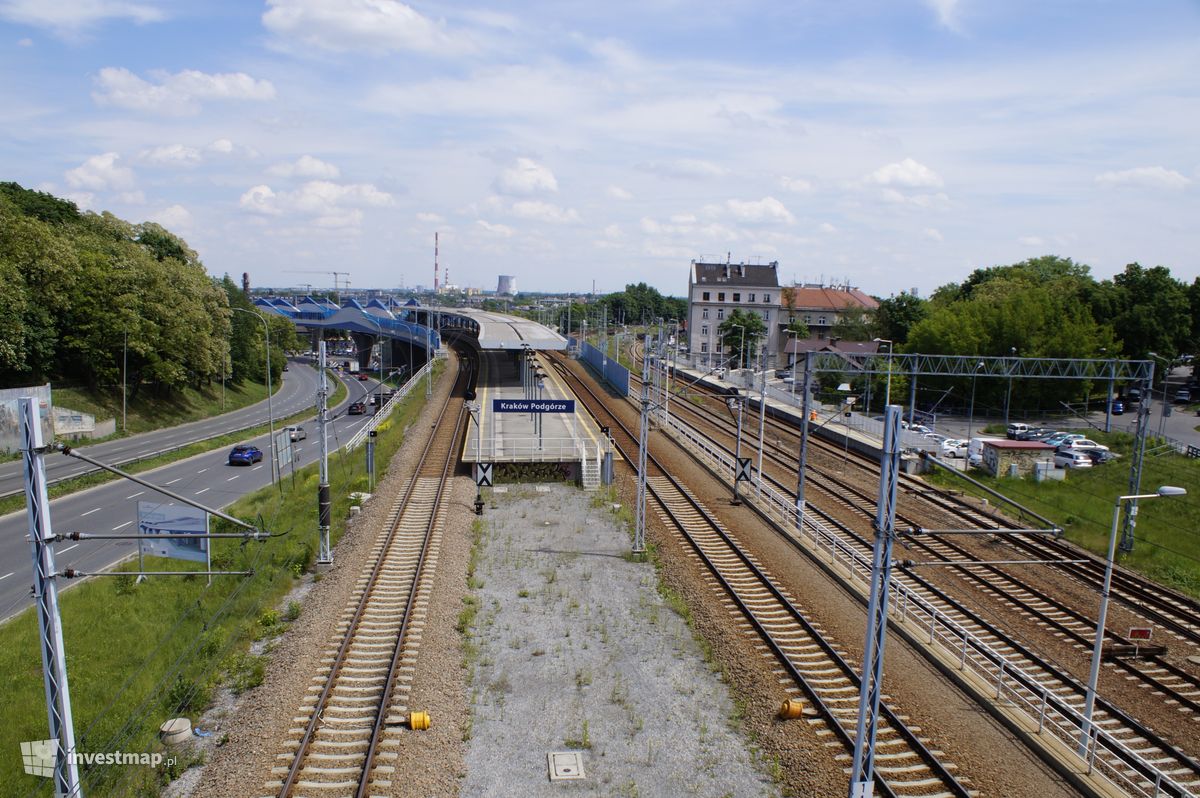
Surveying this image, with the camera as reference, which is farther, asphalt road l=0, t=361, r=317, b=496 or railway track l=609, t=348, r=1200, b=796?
asphalt road l=0, t=361, r=317, b=496

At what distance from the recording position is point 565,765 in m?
11.3

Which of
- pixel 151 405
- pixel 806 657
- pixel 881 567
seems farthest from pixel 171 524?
pixel 151 405

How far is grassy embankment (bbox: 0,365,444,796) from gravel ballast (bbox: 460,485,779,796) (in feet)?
14.2

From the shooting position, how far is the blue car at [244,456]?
38844 mm

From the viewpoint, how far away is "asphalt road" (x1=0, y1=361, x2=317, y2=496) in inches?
1368

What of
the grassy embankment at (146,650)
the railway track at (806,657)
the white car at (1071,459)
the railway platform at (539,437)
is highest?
the railway platform at (539,437)

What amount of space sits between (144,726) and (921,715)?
12.3 meters

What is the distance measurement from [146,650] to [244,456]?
983 inches

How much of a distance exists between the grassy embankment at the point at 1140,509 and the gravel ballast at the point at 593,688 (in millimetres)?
12606

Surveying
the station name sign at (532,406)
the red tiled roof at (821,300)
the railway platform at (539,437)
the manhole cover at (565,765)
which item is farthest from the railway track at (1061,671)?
the red tiled roof at (821,300)

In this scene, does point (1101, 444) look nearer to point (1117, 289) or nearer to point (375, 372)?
point (1117, 289)

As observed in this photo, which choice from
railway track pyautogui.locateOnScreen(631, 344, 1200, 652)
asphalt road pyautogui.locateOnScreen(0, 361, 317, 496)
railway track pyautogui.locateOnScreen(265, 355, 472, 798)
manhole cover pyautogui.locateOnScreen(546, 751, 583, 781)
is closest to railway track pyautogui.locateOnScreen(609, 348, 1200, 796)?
railway track pyautogui.locateOnScreen(631, 344, 1200, 652)

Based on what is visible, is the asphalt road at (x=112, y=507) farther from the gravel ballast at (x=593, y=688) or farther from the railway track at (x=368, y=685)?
the gravel ballast at (x=593, y=688)

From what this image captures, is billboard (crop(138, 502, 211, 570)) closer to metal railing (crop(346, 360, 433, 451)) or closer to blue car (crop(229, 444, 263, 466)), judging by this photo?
metal railing (crop(346, 360, 433, 451))
